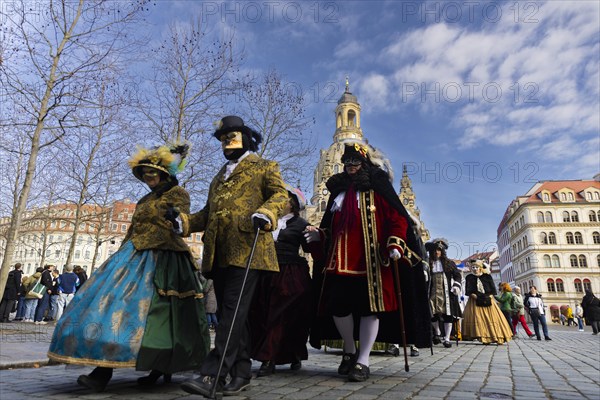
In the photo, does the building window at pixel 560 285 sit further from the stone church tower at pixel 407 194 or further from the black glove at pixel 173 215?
the black glove at pixel 173 215

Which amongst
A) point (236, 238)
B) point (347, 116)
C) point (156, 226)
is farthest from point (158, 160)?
point (347, 116)

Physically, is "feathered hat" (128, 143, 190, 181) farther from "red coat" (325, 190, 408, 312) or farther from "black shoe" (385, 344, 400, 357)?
"black shoe" (385, 344, 400, 357)

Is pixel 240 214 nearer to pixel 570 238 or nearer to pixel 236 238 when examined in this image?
pixel 236 238

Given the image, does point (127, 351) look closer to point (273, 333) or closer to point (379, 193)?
point (273, 333)

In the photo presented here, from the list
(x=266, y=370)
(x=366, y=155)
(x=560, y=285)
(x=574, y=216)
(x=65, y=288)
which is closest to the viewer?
(x=266, y=370)

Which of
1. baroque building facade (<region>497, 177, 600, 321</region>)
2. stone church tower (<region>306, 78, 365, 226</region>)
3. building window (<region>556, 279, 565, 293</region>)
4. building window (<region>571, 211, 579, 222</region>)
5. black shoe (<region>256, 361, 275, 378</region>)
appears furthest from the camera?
stone church tower (<region>306, 78, 365, 226</region>)

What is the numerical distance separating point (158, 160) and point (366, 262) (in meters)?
2.21

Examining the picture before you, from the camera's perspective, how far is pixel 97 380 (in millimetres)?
3146

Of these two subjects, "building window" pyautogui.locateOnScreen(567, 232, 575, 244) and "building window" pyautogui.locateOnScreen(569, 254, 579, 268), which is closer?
"building window" pyautogui.locateOnScreen(569, 254, 579, 268)

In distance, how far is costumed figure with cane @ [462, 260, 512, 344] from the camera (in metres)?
10.5

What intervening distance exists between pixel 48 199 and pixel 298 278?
16.9 meters

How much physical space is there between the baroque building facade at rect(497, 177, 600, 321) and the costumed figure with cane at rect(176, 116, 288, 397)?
59803mm

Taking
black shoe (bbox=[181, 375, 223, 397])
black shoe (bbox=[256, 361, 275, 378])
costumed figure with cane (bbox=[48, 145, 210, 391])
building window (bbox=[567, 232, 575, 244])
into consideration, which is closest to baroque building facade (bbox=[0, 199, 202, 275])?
costumed figure with cane (bbox=[48, 145, 210, 391])

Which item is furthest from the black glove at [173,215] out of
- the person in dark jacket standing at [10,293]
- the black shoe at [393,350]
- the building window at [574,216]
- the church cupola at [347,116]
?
the church cupola at [347,116]
